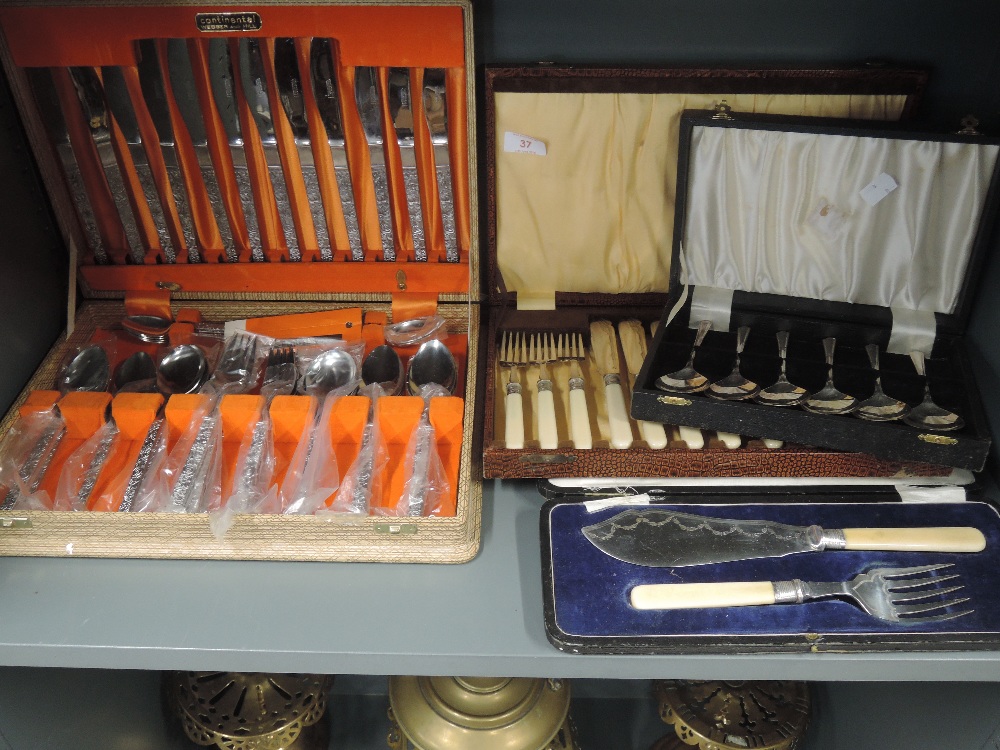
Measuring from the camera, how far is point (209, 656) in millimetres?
905

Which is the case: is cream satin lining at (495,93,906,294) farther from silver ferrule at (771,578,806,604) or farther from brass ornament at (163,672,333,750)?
brass ornament at (163,672,333,750)

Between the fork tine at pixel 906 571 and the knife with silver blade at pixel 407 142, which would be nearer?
the fork tine at pixel 906 571

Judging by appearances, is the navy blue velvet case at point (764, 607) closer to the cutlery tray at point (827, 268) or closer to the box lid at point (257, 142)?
the cutlery tray at point (827, 268)

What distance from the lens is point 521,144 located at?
116 cm

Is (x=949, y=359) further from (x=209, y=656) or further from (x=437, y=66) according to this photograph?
(x=209, y=656)

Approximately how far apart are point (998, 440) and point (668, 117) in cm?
61

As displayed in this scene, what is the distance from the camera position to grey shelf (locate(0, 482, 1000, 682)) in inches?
35.1

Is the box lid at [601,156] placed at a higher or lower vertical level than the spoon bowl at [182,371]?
higher

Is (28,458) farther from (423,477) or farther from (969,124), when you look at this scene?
(969,124)

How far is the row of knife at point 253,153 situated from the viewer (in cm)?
111

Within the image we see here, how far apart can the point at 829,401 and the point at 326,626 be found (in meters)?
0.69

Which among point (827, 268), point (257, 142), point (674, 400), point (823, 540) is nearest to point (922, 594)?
point (823, 540)

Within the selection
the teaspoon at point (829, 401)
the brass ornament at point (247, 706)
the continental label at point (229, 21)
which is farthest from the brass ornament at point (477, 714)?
the continental label at point (229, 21)

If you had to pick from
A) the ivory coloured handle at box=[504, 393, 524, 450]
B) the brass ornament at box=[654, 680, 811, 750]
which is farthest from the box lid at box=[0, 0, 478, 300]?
the brass ornament at box=[654, 680, 811, 750]
